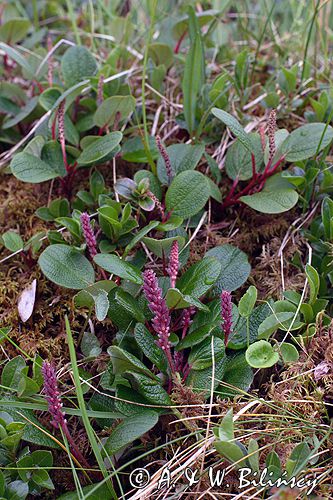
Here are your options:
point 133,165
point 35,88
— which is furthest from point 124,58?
point 133,165

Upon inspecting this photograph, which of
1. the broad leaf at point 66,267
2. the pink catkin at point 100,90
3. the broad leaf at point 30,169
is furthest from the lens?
the pink catkin at point 100,90

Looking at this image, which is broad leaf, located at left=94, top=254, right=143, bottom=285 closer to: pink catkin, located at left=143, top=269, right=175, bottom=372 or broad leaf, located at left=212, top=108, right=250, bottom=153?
pink catkin, located at left=143, top=269, right=175, bottom=372

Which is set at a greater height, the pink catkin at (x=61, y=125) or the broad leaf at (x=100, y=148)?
the pink catkin at (x=61, y=125)

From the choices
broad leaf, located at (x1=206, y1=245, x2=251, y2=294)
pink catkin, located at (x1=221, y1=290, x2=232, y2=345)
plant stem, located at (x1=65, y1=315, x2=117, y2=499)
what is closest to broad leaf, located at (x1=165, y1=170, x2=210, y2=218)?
broad leaf, located at (x1=206, y1=245, x2=251, y2=294)

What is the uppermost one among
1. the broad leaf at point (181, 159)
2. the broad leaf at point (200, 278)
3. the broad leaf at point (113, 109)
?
the broad leaf at point (113, 109)

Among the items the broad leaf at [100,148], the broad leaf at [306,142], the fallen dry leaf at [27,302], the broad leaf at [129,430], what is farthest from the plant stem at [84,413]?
the broad leaf at [306,142]

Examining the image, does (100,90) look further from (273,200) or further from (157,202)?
(273,200)

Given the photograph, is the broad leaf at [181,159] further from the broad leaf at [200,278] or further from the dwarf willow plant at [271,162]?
the broad leaf at [200,278]

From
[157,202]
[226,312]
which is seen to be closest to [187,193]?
[157,202]
